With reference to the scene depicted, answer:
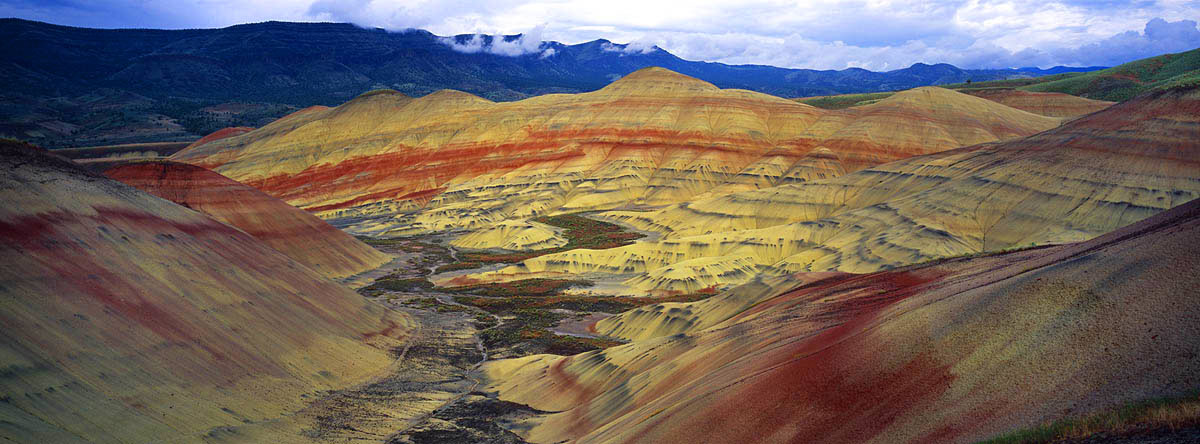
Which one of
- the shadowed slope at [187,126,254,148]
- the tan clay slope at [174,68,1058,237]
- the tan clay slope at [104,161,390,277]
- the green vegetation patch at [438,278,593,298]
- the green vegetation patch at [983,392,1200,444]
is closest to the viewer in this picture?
the green vegetation patch at [983,392,1200,444]

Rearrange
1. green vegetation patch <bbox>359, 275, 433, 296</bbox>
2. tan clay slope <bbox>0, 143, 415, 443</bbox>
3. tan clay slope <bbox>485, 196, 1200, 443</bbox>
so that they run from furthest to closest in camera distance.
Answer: green vegetation patch <bbox>359, 275, 433, 296</bbox> < tan clay slope <bbox>0, 143, 415, 443</bbox> < tan clay slope <bbox>485, 196, 1200, 443</bbox>

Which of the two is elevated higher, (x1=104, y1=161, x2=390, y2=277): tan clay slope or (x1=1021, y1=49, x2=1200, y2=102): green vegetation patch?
(x1=1021, y1=49, x2=1200, y2=102): green vegetation patch

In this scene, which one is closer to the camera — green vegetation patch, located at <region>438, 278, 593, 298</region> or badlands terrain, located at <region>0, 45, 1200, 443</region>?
badlands terrain, located at <region>0, 45, 1200, 443</region>

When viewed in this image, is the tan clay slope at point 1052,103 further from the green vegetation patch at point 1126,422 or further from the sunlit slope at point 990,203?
the green vegetation patch at point 1126,422

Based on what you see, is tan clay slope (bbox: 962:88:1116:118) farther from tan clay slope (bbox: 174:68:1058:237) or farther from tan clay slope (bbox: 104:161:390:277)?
tan clay slope (bbox: 104:161:390:277)

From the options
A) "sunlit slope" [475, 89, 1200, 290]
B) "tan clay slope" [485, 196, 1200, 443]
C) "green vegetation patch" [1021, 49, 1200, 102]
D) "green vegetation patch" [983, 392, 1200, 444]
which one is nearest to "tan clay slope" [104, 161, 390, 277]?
"sunlit slope" [475, 89, 1200, 290]

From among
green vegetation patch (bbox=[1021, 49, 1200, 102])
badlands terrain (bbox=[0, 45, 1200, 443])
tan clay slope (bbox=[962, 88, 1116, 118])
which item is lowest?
badlands terrain (bbox=[0, 45, 1200, 443])

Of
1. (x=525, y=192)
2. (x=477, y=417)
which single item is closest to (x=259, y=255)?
(x=477, y=417)
